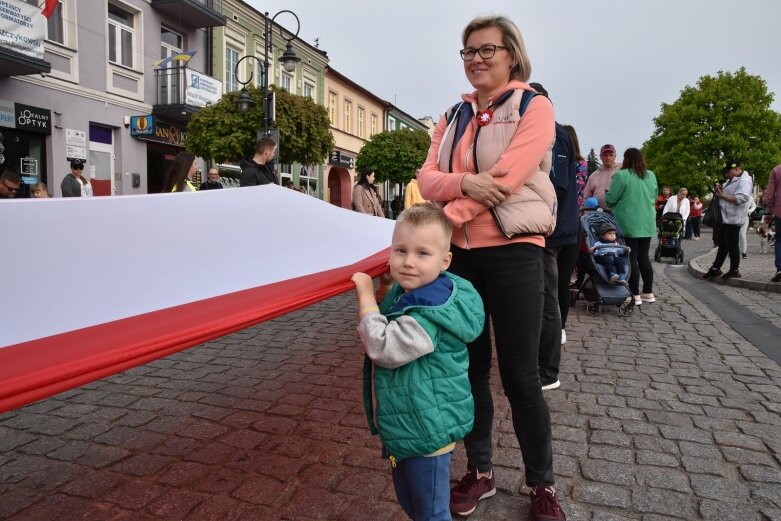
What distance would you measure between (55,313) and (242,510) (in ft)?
3.68

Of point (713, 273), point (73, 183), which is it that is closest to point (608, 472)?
point (713, 273)

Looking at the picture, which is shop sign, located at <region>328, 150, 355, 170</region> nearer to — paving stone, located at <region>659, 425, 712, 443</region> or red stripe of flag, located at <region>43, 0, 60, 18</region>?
red stripe of flag, located at <region>43, 0, 60, 18</region>

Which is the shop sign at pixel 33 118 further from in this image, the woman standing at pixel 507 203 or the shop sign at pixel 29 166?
the woman standing at pixel 507 203

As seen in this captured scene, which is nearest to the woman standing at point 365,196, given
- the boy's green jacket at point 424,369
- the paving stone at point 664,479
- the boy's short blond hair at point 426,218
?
the paving stone at point 664,479

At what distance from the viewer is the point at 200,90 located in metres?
18.6

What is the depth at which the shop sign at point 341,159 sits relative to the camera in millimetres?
33438

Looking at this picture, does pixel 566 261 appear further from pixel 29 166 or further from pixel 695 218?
pixel 695 218

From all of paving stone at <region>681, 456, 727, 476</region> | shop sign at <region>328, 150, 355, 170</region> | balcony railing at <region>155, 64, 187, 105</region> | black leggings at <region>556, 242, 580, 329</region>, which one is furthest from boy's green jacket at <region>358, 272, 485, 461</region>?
shop sign at <region>328, 150, 355, 170</region>

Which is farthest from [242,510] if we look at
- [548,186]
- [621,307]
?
[621,307]

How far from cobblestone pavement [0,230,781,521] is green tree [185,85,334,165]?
13269mm

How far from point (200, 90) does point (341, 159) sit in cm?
1628

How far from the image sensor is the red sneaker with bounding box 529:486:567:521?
7.18ft

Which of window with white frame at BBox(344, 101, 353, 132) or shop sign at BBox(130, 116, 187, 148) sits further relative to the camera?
window with white frame at BBox(344, 101, 353, 132)

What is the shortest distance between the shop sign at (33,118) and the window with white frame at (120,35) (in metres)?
3.13
